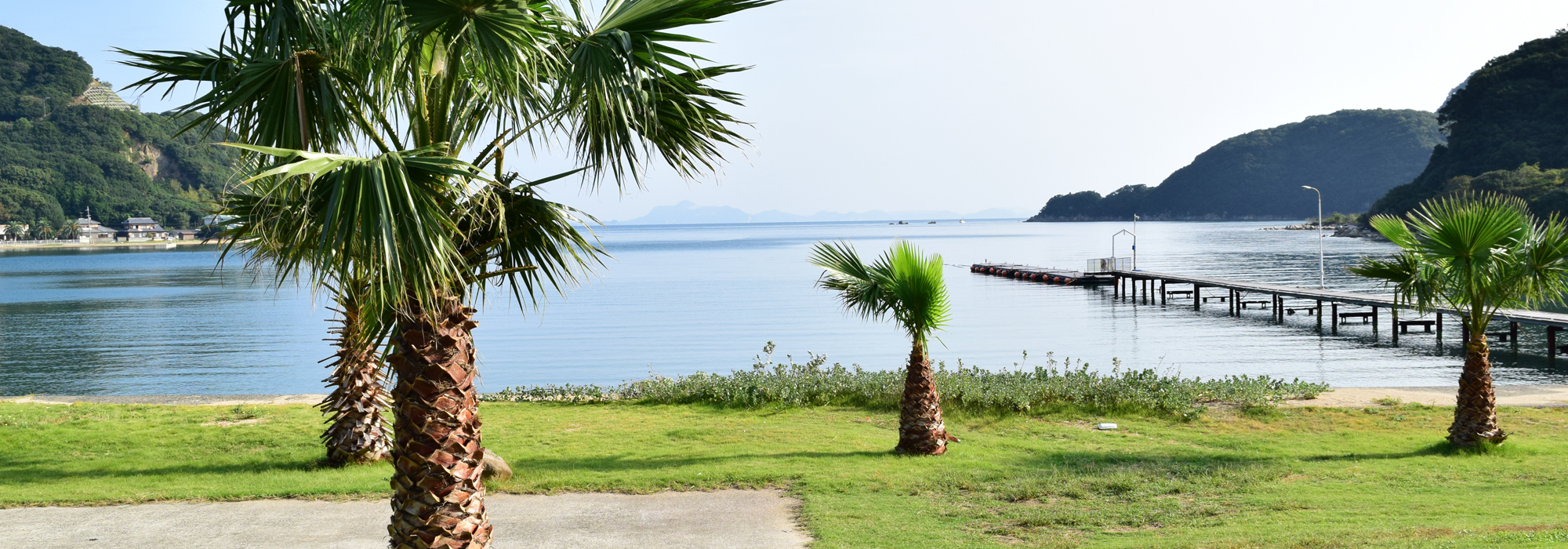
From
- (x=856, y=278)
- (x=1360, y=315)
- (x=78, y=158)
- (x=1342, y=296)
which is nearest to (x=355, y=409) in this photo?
(x=856, y=278)

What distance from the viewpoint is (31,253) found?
12975cm

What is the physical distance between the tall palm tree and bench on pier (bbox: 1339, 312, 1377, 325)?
4049 cm

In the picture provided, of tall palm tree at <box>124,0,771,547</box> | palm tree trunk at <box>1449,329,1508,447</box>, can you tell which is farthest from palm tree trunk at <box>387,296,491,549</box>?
palm tree trunk at <box>1449,329,1508,447</box>

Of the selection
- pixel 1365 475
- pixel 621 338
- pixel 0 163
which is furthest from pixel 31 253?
pixel 1365 475

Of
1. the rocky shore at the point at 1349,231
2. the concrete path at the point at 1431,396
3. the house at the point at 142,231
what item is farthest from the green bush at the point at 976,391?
the house at the point at 142,231

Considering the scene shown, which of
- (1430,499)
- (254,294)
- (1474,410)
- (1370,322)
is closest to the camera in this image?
(1430,499)

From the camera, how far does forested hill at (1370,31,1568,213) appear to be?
3593 inches

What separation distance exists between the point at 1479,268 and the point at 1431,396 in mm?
7480

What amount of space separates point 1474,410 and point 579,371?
21.9 metres

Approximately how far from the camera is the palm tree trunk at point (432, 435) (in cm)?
525

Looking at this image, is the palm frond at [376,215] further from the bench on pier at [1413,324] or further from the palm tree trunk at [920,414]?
the bench on pier at [1413,324]

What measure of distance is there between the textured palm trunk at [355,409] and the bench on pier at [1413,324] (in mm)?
37485

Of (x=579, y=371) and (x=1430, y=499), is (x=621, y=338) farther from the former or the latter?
(x=1430, y=499)

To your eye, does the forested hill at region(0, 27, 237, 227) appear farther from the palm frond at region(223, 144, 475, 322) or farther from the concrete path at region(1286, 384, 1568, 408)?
the palm frond at region(223, 144, 475, 322)
